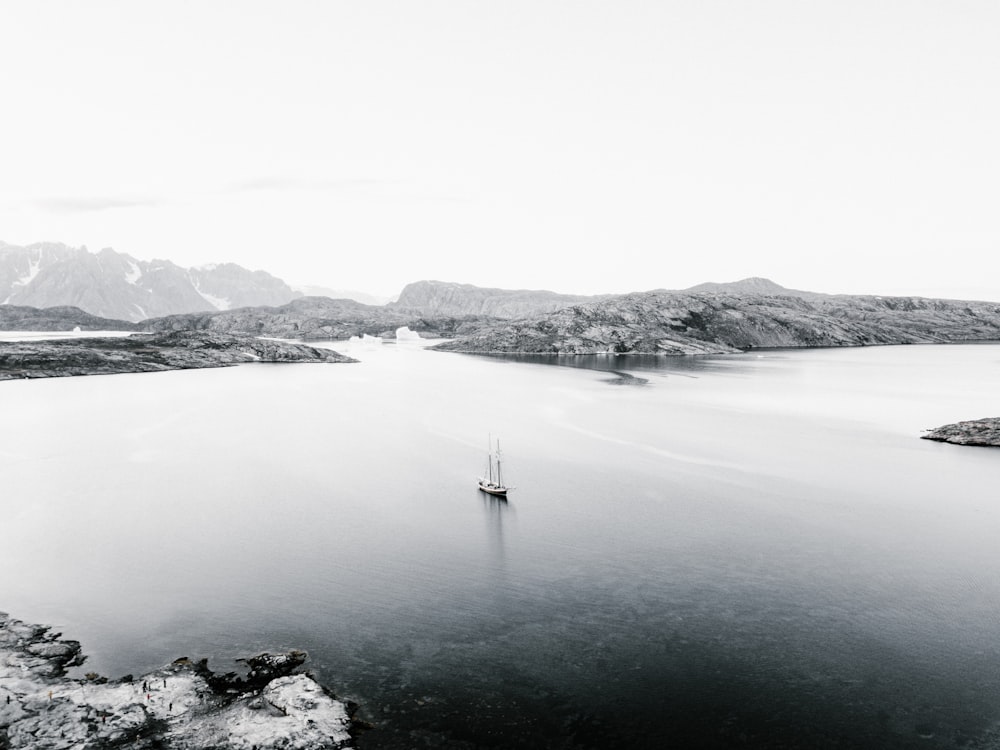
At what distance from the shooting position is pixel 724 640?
71.4ft

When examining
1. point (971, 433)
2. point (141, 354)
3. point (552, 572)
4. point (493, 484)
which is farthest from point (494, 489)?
point (141, 354)

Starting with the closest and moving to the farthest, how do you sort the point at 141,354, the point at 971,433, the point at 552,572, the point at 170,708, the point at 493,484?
the point at 170,708 → the point at 552,572 → the point at 493,484 → the point at 971,433 → the point at 141,354

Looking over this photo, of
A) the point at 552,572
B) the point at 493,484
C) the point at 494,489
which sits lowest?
the point at 552,572

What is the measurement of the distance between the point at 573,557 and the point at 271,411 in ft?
197

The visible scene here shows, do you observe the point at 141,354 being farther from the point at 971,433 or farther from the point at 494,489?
the point at 971,433

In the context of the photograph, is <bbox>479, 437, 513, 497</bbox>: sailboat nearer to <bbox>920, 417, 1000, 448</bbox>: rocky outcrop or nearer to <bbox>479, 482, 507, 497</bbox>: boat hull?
<bbox>479, 482, 507, 497</bbox>: boat hull

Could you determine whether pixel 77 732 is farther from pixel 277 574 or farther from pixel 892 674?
pixel 892 674

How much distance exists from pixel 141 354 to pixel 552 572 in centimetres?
13720

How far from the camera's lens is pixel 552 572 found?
91.5ft

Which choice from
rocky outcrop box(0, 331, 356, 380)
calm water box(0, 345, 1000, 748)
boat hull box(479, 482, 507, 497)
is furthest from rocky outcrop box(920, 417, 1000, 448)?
rocky outcrop box(0, 331, 356, 380)

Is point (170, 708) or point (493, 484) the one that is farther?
point (493, 484)

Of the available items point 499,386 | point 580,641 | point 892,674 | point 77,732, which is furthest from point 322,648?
point 499,386

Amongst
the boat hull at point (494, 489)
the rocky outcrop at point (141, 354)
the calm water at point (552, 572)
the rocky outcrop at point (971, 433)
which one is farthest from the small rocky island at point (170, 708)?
the rocky outcrop at point (141, 354)

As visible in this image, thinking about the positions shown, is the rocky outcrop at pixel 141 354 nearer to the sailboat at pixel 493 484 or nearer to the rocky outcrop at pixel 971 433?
the sailboat at pixel 493 484
